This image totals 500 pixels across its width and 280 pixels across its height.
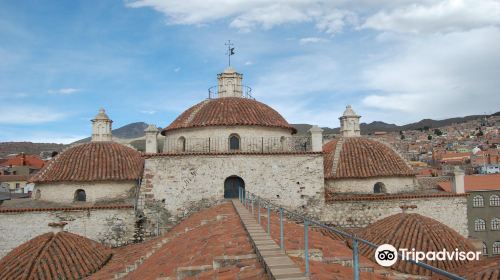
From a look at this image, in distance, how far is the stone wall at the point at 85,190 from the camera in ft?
61.2

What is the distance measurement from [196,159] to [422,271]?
9.38 m

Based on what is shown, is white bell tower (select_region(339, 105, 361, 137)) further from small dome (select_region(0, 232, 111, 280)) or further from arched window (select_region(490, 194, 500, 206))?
arched window (select_region(490, 194, 500, 206))

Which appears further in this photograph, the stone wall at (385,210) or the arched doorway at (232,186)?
the stone wall at (385,210)

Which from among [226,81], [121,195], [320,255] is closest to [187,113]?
[226,81]

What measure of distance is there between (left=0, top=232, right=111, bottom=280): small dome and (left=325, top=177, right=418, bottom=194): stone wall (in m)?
10.4

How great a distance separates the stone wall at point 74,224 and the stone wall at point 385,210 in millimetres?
8187

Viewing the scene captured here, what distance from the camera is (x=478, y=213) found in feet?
116

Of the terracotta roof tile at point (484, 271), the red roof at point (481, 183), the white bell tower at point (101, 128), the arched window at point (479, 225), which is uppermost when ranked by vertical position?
the white bell tower at point (101, 128)

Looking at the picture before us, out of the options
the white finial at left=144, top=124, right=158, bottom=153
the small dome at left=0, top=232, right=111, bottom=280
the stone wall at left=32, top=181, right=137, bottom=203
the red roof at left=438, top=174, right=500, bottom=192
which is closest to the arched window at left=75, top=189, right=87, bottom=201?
the stone wall at left=32, top=181, right=137, bottom=203

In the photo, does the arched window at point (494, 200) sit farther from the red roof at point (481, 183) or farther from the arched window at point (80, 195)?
the arched window at point (80, 195)

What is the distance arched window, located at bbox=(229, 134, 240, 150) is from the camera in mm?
18453

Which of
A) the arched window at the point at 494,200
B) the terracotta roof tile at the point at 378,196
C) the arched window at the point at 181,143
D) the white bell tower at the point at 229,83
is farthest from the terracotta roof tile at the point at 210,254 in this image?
the arched window at the point at 494,200

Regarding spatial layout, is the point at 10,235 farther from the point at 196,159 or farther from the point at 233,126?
the point at 233,126

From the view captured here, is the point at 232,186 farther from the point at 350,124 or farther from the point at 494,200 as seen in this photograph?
the point at 494,200
